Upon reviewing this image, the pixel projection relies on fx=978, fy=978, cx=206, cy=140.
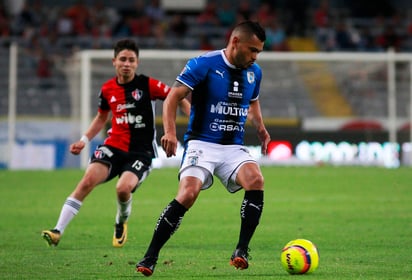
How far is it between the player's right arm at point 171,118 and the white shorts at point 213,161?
31 centimetres

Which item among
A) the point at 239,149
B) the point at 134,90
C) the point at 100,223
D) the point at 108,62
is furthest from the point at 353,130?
the point at 239,149

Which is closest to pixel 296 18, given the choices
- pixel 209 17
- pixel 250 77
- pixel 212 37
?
pixel 209 17

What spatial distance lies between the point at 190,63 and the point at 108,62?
746 inches

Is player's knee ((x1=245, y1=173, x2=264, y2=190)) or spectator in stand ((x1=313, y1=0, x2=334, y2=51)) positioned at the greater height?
spectator in stand ((x1=313, y1=0, x2=334, y2=51))

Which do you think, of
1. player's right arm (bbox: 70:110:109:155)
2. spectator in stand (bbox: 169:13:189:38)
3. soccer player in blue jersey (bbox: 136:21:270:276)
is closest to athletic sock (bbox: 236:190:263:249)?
soccer player in blue jersey (bbox: 136:21:270:276)

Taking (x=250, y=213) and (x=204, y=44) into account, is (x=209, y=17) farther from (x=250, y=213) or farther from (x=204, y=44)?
(x=250, y=213)

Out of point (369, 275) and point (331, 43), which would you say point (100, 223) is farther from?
point (331, 43)

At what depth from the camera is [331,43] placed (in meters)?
34.0

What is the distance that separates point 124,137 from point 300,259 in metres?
3.61

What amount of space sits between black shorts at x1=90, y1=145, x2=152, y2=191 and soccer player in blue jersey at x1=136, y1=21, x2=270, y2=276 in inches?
92.4

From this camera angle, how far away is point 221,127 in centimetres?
859


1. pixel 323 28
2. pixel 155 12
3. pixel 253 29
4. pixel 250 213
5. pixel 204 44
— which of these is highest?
pixel 155 12

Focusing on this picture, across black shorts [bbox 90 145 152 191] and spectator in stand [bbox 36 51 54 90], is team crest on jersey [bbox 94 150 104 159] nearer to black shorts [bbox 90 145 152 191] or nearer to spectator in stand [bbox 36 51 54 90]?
black shorts [bbox 90 145 152 191]

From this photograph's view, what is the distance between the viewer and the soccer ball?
821 centimetres
